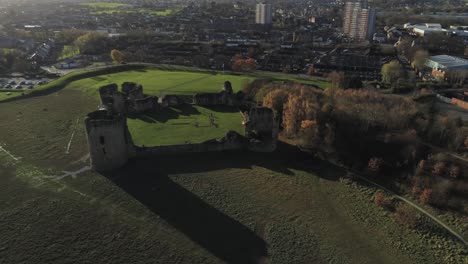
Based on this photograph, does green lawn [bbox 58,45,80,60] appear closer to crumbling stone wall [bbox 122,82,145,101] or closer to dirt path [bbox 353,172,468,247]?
crumbling stone wall [bbox 122,82,145,101]

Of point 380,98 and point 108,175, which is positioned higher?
point 380,98

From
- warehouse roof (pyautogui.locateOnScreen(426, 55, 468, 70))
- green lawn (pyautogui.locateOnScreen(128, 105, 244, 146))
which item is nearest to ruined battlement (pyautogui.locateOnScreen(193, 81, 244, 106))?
green lawn (pyautogui.locateOnScreen(128, 105, 244, 146))

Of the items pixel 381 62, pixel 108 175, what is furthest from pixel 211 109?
→ pixel 381 62

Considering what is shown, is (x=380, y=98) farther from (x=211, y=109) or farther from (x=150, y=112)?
(x=150, y=112)

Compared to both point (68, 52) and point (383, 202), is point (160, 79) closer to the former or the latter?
point (383, 202)

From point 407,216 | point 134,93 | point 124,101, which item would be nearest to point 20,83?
point 134,93

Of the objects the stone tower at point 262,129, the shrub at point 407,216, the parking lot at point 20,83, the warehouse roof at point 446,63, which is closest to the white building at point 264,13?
the warehouse roof at point 446,63
